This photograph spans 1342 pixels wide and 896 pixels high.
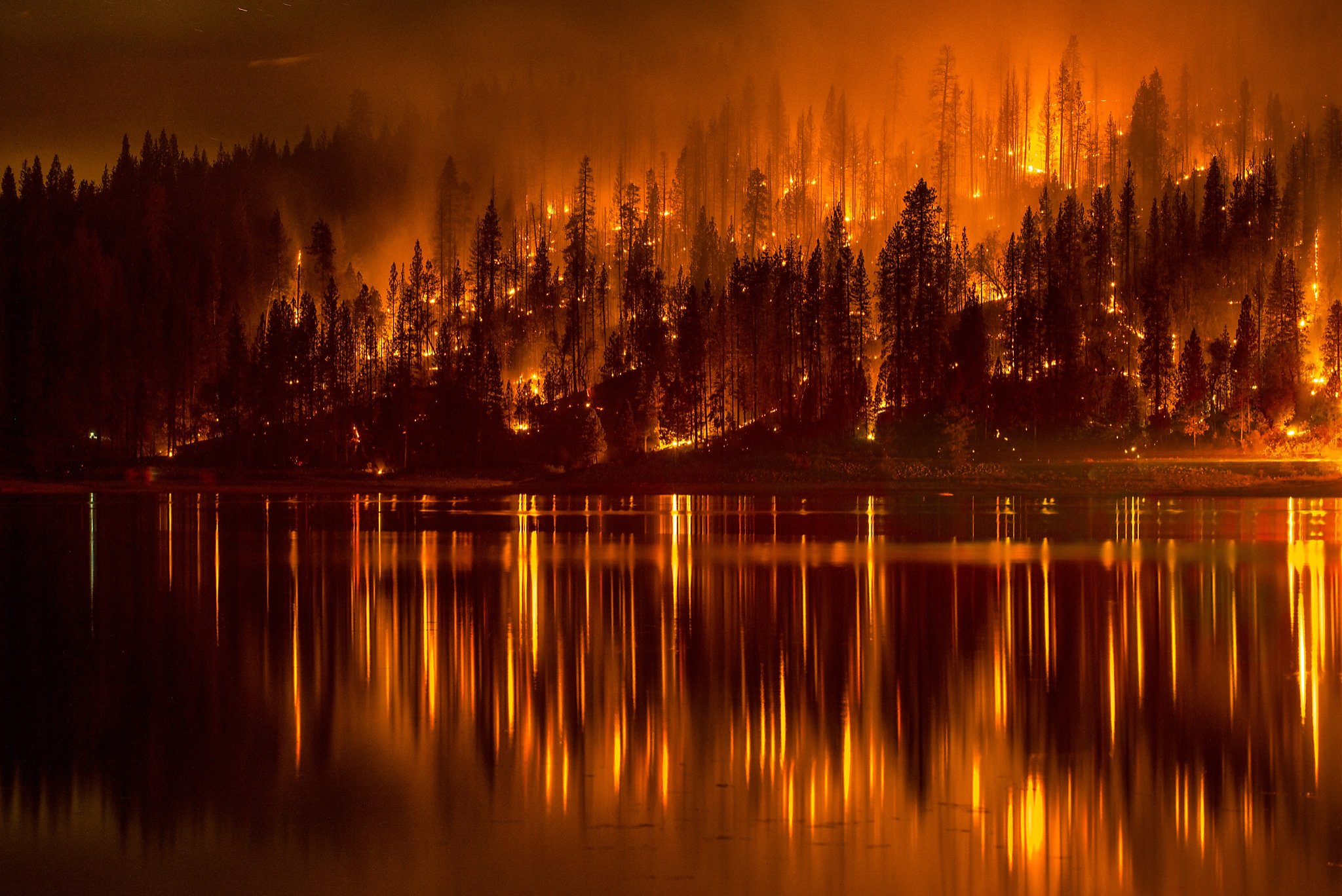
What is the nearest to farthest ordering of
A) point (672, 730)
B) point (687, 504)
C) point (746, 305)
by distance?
1. point (672, 730)
2. point (687, 504)
3. point (746, 305)

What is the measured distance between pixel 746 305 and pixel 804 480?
2856cm

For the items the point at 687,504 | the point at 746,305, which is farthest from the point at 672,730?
the point at 746,305

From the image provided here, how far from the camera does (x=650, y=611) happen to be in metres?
22.8

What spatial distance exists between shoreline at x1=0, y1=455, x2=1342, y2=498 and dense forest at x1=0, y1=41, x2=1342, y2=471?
6120 millimetres

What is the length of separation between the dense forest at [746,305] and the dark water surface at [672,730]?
2491 inches

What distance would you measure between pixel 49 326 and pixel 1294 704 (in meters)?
114

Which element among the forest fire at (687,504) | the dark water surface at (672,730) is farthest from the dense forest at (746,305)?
the dark water surface at (672,730)

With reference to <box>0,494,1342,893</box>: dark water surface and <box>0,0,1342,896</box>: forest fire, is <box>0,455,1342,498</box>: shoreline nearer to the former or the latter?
<box>0,0,1342,896</box>: forest fire

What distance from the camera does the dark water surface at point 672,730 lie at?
967 cm

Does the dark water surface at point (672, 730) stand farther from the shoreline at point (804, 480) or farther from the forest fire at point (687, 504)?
the shoreline at point (804, 480)

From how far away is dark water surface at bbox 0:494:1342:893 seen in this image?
967 cm

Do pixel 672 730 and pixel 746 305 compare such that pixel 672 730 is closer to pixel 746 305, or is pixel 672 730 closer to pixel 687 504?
pixel 687 504

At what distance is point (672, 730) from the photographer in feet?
44.6

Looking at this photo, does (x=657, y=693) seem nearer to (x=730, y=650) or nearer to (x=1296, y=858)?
(x=730, y=650)
